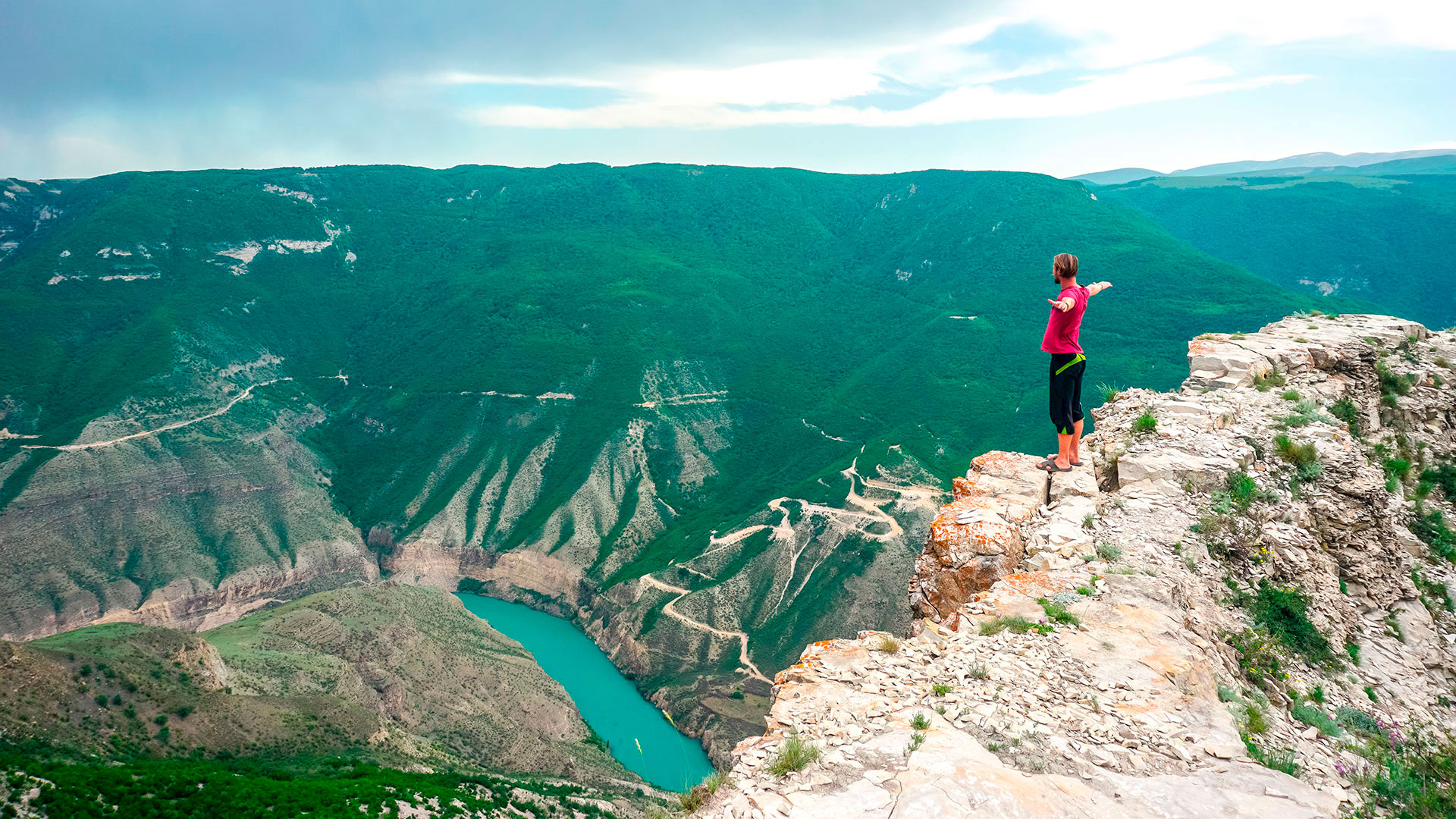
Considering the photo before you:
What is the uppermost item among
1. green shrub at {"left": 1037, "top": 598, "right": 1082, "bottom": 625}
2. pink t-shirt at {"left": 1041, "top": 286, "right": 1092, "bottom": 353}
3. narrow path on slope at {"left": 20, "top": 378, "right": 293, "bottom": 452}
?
pink t-shirt at {"left": 1041, "top": 286, "right": 1092, "bottom": 353}

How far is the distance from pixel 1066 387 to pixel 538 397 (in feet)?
269

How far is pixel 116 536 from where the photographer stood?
66125mm

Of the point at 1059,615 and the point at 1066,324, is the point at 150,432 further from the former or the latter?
the point at 1059,615

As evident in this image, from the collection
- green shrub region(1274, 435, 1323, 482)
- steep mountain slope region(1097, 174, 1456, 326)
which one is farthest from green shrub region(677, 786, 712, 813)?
steep mountain slope region(1097, 174, 1456, 326)

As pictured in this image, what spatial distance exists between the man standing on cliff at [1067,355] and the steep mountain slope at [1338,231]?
120544mm

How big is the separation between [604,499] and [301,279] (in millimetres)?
74403

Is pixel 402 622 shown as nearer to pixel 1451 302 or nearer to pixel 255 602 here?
pixel 255 602

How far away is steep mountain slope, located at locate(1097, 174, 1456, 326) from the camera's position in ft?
352

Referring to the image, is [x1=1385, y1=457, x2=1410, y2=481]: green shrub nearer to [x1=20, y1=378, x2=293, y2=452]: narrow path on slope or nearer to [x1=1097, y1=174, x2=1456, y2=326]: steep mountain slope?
[x1=20, y1=378, x2=293, y2=452]: narrow path on slope

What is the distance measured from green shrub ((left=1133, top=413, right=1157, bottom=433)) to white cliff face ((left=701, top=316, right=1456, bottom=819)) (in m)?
0.11

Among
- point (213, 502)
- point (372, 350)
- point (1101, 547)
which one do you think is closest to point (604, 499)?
point (213, 502)

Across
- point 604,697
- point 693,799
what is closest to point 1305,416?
point 693,799

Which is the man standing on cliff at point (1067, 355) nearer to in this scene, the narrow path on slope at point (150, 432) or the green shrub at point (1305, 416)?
the green shrub at point (1305, 416)

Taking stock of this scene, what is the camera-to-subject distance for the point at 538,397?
87.9 m
